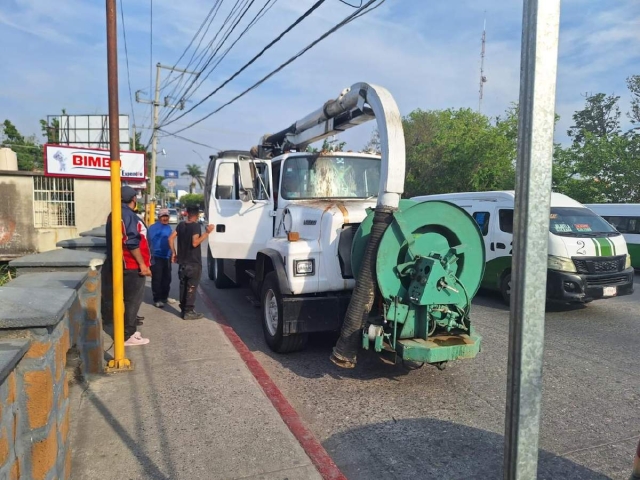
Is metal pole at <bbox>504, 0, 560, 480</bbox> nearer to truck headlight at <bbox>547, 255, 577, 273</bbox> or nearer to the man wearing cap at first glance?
the man wearing cap

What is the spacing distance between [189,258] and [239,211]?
1.04 metres

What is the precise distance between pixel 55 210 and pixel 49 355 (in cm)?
1619

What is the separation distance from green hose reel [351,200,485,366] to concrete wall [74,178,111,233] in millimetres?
15176

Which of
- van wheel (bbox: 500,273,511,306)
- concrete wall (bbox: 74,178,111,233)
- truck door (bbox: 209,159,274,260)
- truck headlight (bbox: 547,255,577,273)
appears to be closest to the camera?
truck door (bbox: 209,159,274,260)

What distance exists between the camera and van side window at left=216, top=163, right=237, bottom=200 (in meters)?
7.06

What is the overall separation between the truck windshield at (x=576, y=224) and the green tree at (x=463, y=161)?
1344 centimetres

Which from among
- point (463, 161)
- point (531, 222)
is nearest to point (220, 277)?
point (531, 222)

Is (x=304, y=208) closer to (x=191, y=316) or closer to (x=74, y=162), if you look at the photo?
(x=191, y=316)

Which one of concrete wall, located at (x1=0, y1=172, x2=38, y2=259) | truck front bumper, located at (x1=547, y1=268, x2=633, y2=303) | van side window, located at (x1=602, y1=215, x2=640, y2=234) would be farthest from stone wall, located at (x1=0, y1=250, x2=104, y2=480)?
concrete wall, located at (x1=0, y1=172, x2=38, y2=259)

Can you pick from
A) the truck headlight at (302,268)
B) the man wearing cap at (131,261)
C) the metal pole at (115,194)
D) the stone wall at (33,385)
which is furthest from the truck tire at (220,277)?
the stone wall at (33,385)

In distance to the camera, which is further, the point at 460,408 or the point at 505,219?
the point at 505,219

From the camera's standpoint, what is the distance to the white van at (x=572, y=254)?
8.03 meters

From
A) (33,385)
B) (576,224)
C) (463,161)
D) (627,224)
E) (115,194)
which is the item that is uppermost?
(463,161)

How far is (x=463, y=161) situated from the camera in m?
24.4
